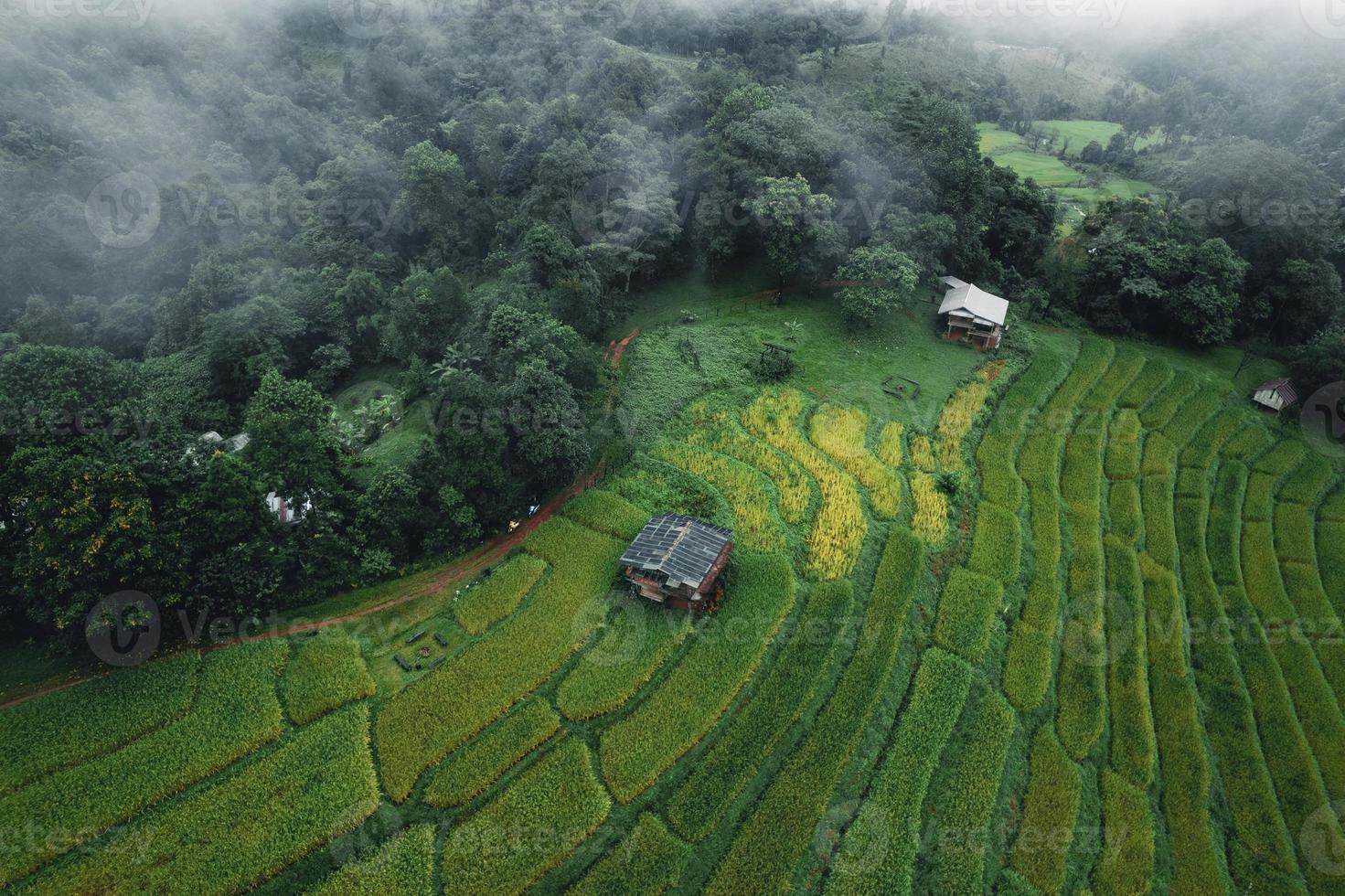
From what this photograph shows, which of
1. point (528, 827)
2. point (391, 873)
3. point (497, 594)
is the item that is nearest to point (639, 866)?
point (528, 827)

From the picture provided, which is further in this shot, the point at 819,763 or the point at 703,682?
the point at 703,682

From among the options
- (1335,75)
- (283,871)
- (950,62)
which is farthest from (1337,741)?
(950,62)

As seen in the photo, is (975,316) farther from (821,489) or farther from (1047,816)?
(1047,816)

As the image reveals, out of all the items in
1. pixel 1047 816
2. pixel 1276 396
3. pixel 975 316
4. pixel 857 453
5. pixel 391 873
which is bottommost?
pixel 1047 816

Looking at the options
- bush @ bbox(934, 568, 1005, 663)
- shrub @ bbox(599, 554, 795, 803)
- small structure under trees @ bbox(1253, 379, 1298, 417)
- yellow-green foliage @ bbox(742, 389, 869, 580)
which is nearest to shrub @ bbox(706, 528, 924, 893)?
bush @ bbox(934, 568, 1005, 663)

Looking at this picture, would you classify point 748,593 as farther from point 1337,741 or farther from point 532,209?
point 532,209

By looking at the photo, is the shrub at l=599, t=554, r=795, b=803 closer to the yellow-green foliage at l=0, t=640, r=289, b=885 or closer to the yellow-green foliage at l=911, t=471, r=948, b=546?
the yellow-green foliage at l=911, t=471, r=948, b=546

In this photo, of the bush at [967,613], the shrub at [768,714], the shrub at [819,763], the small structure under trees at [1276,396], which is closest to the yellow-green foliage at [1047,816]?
the bush at [967,613]
